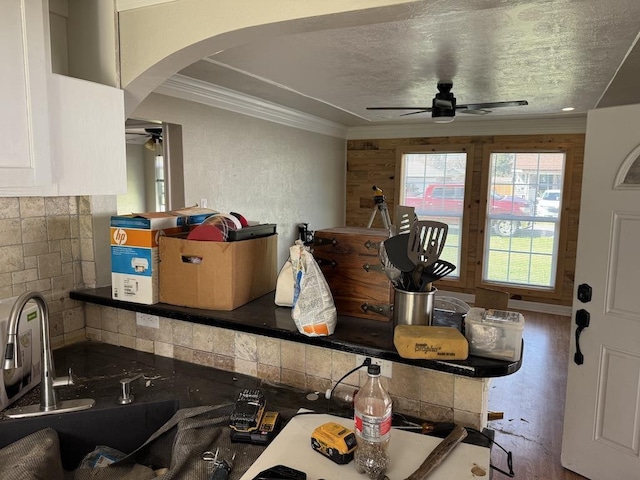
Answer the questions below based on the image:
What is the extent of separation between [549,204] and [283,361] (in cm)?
508

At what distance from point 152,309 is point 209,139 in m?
2.38

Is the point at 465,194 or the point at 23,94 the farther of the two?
the point at 465,194

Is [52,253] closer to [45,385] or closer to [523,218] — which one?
[45,385]

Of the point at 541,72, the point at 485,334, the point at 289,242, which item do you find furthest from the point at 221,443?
the point at 289,242

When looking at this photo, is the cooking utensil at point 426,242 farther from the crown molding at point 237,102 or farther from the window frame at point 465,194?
the window frame at point 465,194

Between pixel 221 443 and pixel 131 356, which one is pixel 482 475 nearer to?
pixel 221 443

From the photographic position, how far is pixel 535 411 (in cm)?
319

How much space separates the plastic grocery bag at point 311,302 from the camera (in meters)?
1.43

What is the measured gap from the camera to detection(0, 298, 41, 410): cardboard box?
56.9 inches

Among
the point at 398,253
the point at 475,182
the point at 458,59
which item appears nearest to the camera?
the point at 398,253

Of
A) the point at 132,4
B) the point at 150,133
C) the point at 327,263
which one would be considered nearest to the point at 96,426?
the point at 327,263

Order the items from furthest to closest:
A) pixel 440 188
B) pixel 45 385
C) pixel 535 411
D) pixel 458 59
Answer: pixel 440 188
pixel 535 411
pixel 458 59
pixel 45 385

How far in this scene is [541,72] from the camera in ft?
10.4

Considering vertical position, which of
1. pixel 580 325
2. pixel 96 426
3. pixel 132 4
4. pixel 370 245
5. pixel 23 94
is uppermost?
pixel 132 4
